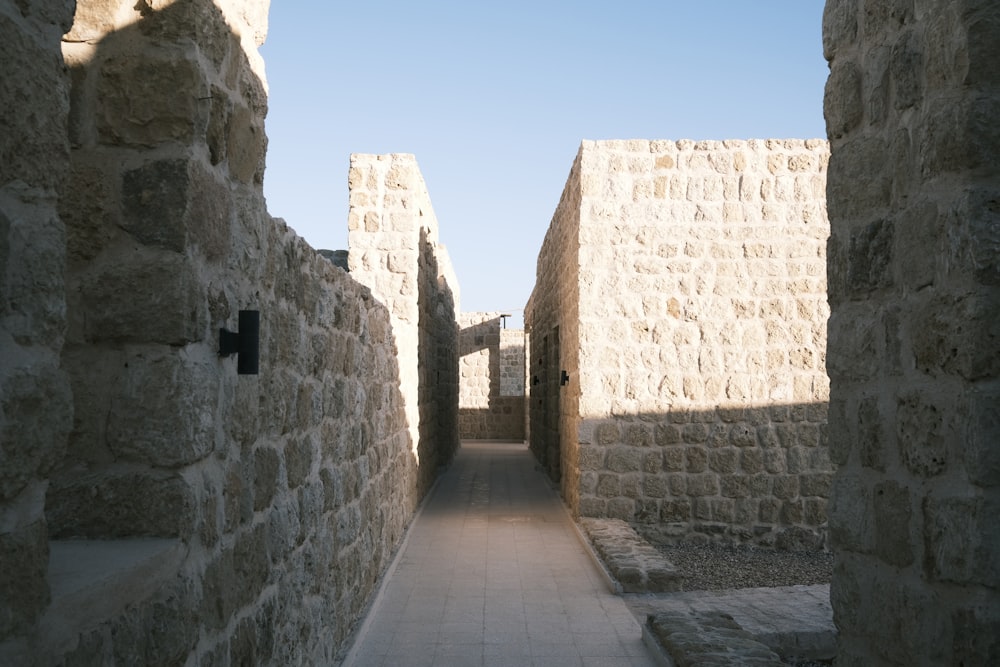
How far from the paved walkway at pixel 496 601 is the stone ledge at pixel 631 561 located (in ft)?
0.49

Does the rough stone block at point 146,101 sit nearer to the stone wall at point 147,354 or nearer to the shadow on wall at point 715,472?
the stone wall at point 147,354

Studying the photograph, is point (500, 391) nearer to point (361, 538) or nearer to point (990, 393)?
point (361, 538)

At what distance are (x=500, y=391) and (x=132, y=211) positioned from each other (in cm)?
1682

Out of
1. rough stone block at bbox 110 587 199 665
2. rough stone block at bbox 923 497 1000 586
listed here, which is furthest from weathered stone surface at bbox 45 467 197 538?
rough stone block at bbox 923 497 1000 586

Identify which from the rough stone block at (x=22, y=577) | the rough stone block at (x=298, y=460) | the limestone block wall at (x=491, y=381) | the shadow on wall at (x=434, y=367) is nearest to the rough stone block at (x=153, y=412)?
the rough stone block at (x=22, y=577)

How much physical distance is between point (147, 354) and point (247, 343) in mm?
376

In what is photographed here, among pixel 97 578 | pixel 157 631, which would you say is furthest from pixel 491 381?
pixel 97 578

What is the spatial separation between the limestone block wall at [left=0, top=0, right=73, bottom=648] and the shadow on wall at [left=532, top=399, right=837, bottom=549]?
6.18 m

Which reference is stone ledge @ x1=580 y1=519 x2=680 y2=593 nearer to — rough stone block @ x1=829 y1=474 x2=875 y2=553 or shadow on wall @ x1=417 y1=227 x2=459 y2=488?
shadow on wall @ x1=417 y1=227 x2=459 y2=488

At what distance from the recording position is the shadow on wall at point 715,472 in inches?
283

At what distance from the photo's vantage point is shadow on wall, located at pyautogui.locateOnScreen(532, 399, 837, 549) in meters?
7.18

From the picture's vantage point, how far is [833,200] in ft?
8.59

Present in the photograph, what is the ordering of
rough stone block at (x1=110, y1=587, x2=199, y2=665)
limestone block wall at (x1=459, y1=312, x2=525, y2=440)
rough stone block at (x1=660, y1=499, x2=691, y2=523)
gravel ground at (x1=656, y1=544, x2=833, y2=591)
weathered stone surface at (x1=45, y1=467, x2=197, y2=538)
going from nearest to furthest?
rough stone block at (x1=110, y1=587, x2=199, y2=665) → weathered stone surface at (x1=45, y1=467, x2=197, y2=538) → gravel ground at (x1=656, y1=544, x2=833, y2=591) → rough stone block at (x1=660, y1=499, x2=691, y2=523) → limestone block wall at (x1=459, y1=312, x2=525, y2=440)

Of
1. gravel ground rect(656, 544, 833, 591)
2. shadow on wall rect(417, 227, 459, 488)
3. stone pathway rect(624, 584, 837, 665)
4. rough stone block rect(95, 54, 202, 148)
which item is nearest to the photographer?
rough stone block rect(95, 54, 202, 148)
